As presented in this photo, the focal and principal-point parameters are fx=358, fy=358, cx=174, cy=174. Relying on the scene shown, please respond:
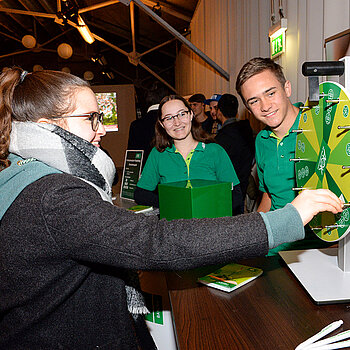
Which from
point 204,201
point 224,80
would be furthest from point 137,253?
point 224,80

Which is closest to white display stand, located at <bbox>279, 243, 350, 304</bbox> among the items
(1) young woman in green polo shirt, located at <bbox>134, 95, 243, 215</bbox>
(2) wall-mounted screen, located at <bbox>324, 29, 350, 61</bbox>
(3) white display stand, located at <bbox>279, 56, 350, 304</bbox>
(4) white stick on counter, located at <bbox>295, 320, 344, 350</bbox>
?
(3) white display stand, located at <bbox>279, 56, 350, 304</bbox>

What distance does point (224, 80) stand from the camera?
15.2 feet

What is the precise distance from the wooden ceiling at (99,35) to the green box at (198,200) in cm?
506

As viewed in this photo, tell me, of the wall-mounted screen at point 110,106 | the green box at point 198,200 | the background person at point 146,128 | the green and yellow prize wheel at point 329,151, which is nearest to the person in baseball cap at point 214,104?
the background person at point 146,128

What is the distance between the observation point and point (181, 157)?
230cm

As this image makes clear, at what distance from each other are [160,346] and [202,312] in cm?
68

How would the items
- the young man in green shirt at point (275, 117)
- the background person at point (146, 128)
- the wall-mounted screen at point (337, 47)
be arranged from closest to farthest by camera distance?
the wall-mounted screen at point (337, 47) < the young man in green shirt at point (275, 117) < the background person at point (146, 128)

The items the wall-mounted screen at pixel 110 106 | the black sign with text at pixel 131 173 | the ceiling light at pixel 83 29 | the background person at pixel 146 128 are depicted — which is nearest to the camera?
the black sign with text at pixel 131 173

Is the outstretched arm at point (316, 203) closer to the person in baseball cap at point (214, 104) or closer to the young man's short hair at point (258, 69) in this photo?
the young man's short hair at point (258, 69)

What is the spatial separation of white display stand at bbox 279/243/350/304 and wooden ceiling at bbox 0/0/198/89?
17.7ft

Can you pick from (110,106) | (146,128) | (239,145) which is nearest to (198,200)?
(239,145)

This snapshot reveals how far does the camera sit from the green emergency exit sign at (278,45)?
8.37ft

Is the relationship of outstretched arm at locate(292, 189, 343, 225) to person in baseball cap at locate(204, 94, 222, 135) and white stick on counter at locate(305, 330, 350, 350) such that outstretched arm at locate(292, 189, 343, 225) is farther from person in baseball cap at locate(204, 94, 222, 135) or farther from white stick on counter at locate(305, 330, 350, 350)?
person in baseball cap at locate(204, 94, 222, 135)

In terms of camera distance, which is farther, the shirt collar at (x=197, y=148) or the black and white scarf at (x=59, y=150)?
the shirt collar at (x=197, y=148)
